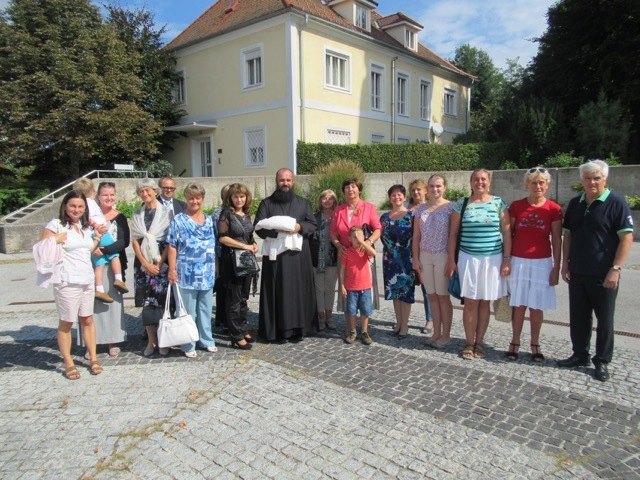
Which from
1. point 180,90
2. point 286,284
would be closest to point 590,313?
point 286,284

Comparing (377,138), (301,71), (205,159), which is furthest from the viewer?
(377,138)

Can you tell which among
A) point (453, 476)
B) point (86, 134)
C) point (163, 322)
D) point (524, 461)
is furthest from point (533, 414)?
point (86, 134)

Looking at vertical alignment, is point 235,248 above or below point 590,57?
below

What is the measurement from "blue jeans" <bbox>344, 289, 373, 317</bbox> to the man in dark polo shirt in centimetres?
206

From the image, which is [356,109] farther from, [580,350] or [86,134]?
[580,350]

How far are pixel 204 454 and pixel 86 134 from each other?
18.6 m

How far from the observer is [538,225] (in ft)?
15.0

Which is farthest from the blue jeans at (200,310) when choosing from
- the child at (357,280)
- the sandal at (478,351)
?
the sandal at (478,351)

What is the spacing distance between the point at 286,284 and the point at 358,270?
0.83 meters

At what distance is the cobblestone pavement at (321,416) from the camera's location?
3.06 meters

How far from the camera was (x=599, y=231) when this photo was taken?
14.0 feet

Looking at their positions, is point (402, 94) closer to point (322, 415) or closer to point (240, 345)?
point (240, 345)

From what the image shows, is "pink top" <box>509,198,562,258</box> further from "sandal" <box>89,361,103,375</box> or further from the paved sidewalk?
"sandal" <box>89,361,103,375</box>

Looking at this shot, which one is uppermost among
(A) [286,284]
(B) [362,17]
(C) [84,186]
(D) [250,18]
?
(B) [362,17]
